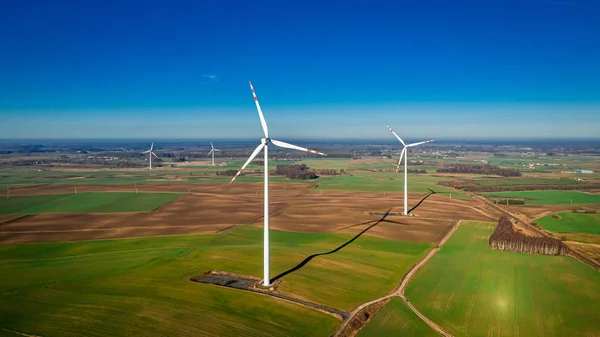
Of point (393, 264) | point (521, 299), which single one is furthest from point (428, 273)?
point (521, 299)

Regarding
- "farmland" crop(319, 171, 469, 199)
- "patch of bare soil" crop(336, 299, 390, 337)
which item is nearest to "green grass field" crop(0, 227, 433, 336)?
"patch of bare soil" crop(336, 299, 390, 337)

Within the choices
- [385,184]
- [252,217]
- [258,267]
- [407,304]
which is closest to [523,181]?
[385,184]

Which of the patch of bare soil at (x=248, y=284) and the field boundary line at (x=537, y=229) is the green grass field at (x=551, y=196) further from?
the patch of bare soil at (x=248, y=284)

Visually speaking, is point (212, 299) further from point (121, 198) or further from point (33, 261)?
point (121, 198)

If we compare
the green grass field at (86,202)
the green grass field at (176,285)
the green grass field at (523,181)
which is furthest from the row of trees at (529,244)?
the green grass field at (523,181)

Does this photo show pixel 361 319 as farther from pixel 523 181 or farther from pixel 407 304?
pixel 523 181

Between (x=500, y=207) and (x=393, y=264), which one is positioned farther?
(x=500, y=207)
